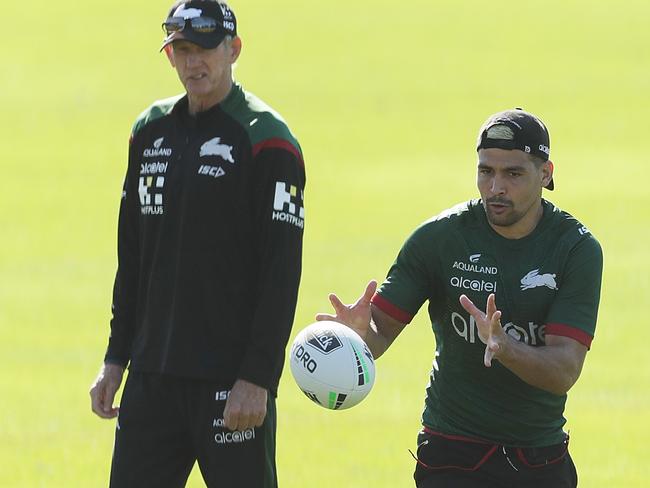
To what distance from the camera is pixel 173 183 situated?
670cm

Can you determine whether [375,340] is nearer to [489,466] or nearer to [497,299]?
[497,299]

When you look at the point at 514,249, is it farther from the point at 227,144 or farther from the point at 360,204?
the point at 360,204

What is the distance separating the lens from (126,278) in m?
7.04

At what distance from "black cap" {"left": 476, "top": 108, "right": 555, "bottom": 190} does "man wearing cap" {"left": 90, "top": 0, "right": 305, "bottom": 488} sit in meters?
0.84

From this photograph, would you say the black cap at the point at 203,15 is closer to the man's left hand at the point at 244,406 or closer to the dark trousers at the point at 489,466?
the man's left hand at the point at 244,406

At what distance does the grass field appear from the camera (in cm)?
1256

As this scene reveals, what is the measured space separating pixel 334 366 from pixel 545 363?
92 cm

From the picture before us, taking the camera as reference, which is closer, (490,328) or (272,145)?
(490,328)

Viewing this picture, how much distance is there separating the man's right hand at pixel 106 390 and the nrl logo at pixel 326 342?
91 centimetres

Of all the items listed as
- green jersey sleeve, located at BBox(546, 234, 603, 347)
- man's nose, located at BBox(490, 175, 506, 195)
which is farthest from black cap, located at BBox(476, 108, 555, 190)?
green jersey sleeve, located at BBox(546, 234, 603, 347)

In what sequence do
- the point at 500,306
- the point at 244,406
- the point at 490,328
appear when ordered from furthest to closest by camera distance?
the point at 500,306, the point at 244,406, the point at 490,328

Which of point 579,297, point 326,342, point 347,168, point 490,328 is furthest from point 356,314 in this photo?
point 347,168

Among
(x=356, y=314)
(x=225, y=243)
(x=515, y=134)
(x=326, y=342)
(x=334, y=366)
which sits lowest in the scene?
(x=334, y=366)

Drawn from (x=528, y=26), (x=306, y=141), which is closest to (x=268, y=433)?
(x=306, y=141)
